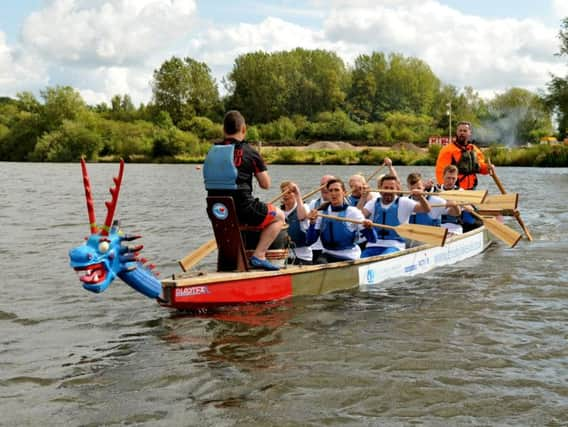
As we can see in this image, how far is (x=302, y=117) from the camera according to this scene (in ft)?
269

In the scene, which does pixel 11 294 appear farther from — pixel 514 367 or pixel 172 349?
pixel 514 367

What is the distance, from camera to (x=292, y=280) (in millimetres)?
7691

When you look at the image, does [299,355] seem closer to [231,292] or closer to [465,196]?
[231,292]

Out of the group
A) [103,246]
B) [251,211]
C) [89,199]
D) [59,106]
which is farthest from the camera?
[59,106]

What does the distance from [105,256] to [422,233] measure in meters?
4.28

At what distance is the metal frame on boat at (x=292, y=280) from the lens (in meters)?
6.88

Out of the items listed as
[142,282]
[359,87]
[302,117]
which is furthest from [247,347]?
[359,87]

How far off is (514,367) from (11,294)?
5736mm

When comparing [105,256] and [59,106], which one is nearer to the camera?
[105,256]

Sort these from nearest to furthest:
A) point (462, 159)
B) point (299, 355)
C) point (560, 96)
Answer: point (299, 355) < point (462, 159) < point (560, 96)

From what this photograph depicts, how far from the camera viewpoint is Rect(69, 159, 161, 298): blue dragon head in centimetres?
582

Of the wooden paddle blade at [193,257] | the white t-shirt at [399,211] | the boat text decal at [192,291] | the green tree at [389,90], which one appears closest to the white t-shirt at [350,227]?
the white t-shirt at [399,211]

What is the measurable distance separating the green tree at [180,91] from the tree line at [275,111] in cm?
12

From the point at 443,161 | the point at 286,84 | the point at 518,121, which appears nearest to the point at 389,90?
the point at 286,84
